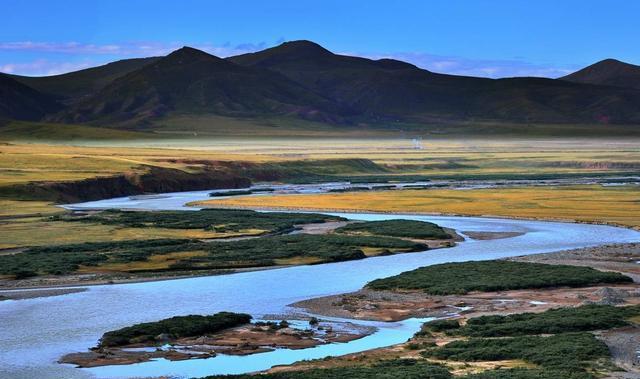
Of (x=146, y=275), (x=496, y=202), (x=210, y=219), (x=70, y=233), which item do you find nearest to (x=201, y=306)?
(x=146, y=275)

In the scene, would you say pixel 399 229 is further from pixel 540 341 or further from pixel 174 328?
pixel 540 341

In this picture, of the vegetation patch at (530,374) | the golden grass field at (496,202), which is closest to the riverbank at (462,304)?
the vegetation patch at (530,374)

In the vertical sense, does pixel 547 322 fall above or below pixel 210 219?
below

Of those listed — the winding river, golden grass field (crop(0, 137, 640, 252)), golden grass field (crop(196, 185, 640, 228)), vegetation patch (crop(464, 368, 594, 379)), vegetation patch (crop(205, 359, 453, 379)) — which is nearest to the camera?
vegetation patch (crop(464, 368, 594, 379))

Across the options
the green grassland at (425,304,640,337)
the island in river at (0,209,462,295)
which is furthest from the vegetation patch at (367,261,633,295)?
the island in river at (0,209,462,295)

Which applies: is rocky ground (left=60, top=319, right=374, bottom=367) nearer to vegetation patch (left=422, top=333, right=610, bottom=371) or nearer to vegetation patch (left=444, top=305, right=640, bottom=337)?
vegetation patch (left=444, top=305, right=640, bottom=337)
